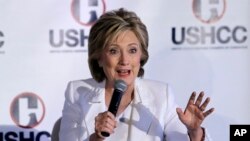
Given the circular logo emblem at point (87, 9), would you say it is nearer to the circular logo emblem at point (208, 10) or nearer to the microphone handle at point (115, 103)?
the circular logo emblem at point (208, 10)

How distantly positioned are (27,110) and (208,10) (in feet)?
2.72

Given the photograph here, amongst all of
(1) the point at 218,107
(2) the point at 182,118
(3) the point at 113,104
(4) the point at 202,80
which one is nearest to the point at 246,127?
(1) the point at 218,107

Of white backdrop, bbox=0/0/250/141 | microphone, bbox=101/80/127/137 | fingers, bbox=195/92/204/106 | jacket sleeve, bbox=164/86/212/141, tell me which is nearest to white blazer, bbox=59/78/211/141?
jacket sleeve, bbox=164/86/212/141

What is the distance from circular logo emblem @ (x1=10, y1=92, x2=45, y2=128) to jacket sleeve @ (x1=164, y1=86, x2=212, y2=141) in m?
0.63

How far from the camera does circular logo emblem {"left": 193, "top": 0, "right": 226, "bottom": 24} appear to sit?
175 cm

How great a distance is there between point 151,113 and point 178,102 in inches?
18.7

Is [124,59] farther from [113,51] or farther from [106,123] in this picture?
[106,123]

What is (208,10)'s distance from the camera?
1.75m

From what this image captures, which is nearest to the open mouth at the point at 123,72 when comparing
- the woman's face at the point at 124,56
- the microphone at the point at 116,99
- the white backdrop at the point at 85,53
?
the woman's face at the point at 124,56

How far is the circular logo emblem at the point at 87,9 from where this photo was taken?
Result: 1733mm

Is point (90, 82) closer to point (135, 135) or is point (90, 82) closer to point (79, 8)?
point (135, 135)

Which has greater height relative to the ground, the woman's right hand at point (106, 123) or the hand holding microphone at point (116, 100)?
the hand holding microphone at point (116, 100)

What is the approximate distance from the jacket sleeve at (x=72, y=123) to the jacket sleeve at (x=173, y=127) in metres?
0.25

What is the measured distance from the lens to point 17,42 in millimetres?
1733
